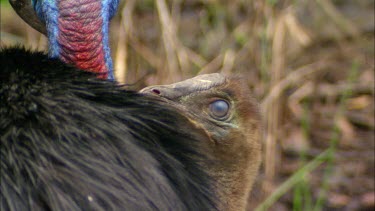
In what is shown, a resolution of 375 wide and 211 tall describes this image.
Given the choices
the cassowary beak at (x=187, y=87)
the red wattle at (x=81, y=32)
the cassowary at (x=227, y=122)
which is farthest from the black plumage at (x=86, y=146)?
the cassowary at (x=227, y=122)

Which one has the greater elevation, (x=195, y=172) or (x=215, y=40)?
(x=215, y=40)

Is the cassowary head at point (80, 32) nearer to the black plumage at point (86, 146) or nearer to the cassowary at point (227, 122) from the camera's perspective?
the cassowary at point (227, 122)

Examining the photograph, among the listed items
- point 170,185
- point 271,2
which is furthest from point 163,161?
point 271,2

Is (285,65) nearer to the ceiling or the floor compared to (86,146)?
nearer to the ceiling

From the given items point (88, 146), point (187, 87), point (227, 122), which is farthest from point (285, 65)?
point (88, 146)

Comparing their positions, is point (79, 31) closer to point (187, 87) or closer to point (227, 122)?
point (187, 87)

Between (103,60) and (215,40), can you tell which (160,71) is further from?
(103,60)
